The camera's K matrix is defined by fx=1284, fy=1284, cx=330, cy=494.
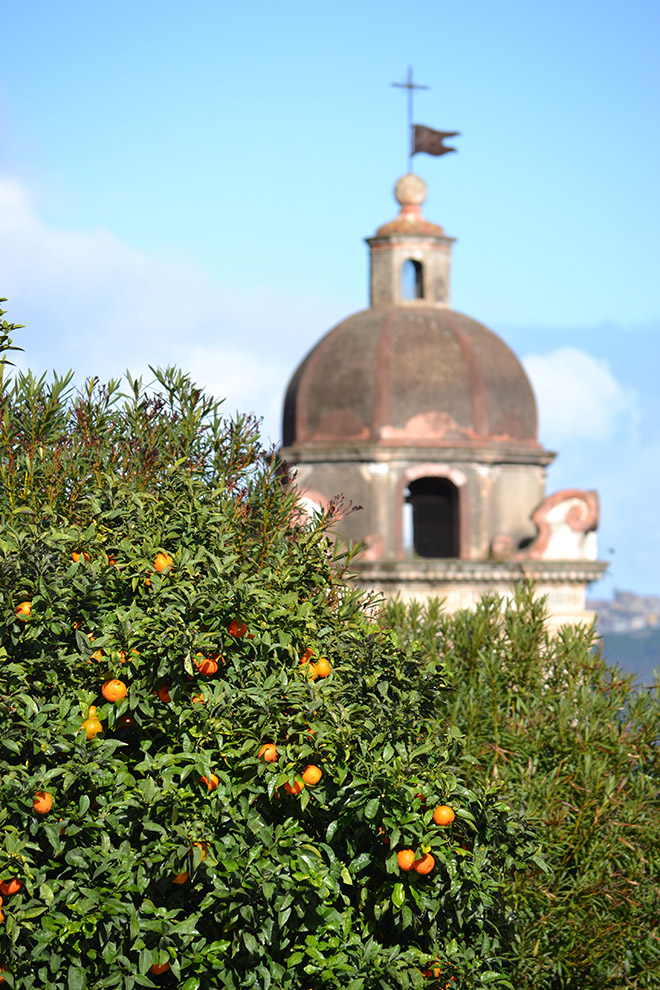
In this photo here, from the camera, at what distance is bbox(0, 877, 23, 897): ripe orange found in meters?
6.84

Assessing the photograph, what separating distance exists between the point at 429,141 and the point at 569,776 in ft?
66.9

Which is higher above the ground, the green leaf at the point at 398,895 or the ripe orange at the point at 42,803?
the ripe orange at the point at 42,803

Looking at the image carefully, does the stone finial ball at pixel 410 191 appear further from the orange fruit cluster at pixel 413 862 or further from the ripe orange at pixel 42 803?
the ripe orange at pixel 42 803

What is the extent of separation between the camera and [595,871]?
418 inches

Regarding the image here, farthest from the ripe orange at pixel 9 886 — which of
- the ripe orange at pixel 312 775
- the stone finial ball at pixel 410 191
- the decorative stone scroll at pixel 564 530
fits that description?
the stone finial ball at pixel 410 191

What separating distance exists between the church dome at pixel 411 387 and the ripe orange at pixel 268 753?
17.4 metres

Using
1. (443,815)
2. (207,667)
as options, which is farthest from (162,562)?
(443,815)

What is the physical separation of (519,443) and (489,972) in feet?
61.0

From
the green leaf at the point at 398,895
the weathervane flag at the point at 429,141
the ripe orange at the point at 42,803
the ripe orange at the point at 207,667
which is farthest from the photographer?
the weathervane flag at the point at 429,141

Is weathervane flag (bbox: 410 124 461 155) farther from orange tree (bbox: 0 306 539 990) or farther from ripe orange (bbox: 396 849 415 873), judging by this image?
ripe orange (bbox: 396 849 415 873)

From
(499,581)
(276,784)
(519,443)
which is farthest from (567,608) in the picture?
(276,784)

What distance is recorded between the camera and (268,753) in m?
7.26

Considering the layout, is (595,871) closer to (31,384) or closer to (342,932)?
(342,932)

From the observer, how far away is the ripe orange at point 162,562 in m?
8.00
